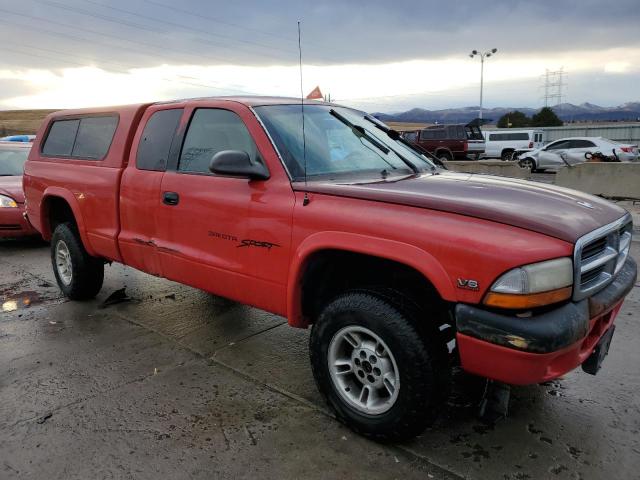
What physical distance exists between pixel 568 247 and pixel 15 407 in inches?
129

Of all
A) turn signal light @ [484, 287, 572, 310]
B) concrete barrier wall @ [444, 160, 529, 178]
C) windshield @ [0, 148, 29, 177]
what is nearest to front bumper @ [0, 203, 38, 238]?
windshield @ [0, 148, 29, 177]

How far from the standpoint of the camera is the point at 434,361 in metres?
2.56

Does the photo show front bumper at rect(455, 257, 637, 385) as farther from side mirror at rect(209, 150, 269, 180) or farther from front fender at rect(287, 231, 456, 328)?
side mirror at rect(209, 150, 269, 180)

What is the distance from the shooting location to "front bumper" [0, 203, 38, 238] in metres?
7.59

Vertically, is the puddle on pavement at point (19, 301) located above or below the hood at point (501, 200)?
below

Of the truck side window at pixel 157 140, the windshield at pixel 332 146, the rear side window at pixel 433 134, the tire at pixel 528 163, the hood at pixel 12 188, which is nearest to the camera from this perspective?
the windshield at pixel 332 146

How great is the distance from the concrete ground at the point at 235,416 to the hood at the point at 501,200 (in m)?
1.18

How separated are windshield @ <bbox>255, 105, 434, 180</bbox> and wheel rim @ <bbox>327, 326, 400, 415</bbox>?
1.02 metres

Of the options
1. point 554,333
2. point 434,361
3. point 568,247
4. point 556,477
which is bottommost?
point 556,477

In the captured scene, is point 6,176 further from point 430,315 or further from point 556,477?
point 556,477

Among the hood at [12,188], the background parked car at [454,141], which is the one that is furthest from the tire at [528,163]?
the hood at [12,188]

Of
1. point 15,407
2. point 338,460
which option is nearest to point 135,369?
point 15,407

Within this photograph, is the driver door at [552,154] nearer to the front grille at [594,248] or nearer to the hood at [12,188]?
the hood at [12,188]

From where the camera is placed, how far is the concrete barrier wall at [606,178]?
37.2 feet
